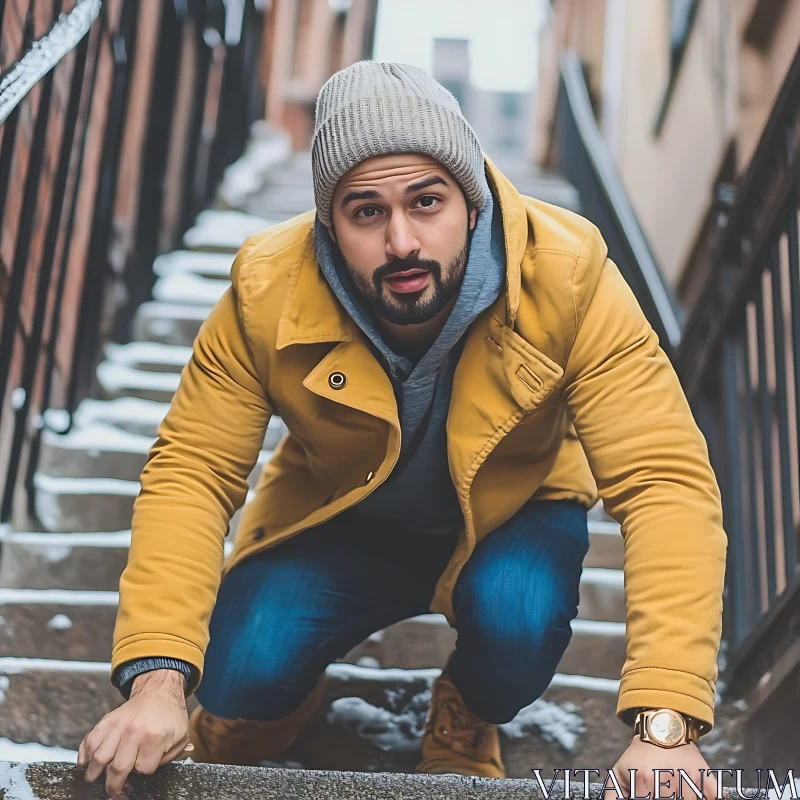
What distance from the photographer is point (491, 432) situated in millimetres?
1427

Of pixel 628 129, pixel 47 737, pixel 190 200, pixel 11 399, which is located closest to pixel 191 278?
pixel 190 200

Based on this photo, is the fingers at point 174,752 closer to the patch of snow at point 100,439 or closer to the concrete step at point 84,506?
the concrete step at point 84,506

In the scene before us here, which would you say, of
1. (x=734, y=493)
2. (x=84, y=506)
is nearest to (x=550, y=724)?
(x=734, y=493)

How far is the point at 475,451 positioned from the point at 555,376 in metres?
0.15

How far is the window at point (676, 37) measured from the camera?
405 centimetres

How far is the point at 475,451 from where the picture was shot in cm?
143

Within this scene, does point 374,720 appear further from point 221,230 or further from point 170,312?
point 221,230

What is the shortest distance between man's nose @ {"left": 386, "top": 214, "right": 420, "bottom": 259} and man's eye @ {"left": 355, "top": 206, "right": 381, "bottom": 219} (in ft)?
0.13

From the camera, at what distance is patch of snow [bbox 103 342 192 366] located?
10.1 feet

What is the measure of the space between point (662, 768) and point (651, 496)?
319 mm

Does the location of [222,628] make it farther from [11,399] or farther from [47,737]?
[11,399]

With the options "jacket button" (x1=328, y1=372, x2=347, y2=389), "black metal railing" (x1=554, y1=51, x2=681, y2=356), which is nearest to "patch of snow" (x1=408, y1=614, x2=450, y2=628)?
"jacket button" (x1=328, y1=372, x2=347, y2=389)

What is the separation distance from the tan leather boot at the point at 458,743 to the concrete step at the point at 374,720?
0.33ft

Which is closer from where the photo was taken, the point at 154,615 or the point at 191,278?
the point at 154,615
